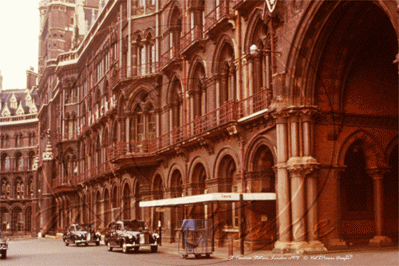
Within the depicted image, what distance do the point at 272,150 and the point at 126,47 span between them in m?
21.9

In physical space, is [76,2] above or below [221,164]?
above

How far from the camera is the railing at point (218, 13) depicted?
3042 cm

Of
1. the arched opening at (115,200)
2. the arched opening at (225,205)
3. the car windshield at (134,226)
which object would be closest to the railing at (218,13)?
the arched opening at (225,205)

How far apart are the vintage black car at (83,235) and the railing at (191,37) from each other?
1377 cm

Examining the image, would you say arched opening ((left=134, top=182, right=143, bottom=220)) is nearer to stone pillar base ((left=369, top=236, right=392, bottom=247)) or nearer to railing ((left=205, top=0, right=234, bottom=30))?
railing ((left=205, top=0, right=234, bottom=30))

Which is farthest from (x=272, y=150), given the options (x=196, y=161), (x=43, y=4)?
(x=43, y=4)

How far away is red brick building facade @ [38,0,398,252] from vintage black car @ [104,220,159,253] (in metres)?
1.80

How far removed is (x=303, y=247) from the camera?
23.1 m

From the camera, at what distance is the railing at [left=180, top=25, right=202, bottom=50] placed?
34569 millimetres

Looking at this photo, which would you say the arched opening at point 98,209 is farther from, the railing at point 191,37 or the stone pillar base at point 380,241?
the stone pillar base at point 380,241

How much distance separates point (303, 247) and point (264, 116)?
19.4ft

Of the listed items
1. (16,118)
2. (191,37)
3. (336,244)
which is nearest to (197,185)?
(191,37)

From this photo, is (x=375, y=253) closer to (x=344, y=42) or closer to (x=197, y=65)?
(x=344, y=42)

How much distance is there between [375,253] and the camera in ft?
72.4
